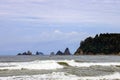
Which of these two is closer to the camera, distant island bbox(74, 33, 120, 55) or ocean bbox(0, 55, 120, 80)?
ocean bbox(0, 55, 120, 80)

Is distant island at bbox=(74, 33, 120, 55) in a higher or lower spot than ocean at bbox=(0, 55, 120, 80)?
higher

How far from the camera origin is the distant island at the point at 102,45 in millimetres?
185750

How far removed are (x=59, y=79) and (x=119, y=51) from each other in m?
163

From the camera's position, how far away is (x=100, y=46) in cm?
19050

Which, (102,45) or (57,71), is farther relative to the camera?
(102,45)

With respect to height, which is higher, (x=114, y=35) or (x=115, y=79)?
(x=114, y=35)

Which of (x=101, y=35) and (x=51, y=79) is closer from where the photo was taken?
(x=51, y=79)

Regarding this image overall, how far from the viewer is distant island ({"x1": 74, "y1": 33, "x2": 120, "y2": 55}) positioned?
18575 cm

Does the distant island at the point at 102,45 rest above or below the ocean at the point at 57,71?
above

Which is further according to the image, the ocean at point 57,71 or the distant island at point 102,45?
the distant island at point 102,45

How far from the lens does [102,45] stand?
623ft

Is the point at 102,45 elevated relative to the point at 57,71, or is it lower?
elevated

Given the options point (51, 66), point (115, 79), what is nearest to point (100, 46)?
point (51, 66)

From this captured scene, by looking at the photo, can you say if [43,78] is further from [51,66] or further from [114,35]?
[114,35]
